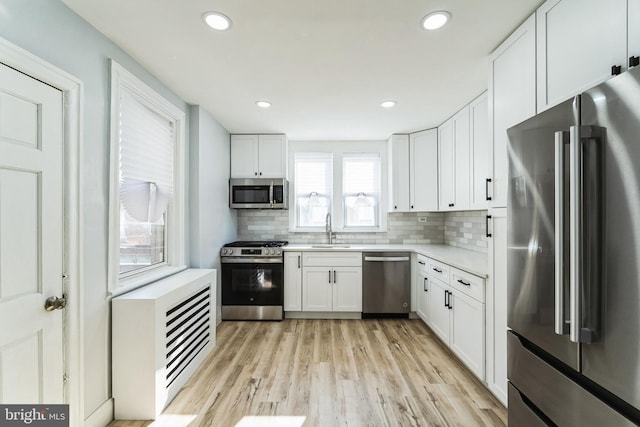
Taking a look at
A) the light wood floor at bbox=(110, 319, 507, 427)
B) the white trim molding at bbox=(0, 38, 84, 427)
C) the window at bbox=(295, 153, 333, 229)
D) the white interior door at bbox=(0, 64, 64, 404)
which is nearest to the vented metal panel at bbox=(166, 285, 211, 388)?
the light wood floor at bbox=(110, 319, 507, 427)

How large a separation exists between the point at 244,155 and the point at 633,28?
3.65 m

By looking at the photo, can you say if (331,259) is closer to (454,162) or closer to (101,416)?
(454,162)

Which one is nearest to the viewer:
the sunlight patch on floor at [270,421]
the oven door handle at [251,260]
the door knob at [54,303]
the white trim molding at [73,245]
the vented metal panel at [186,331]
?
the door knob at [54,303]

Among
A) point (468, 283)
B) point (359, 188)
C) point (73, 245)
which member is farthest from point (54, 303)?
point (359, 188)

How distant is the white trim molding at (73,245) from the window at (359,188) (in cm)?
320

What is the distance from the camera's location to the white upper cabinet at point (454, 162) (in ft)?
9.50

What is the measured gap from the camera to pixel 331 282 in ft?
11.8

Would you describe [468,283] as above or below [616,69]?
below

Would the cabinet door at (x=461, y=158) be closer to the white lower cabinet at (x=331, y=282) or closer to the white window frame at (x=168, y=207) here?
the white lower cabinet at (x=331, y=282)

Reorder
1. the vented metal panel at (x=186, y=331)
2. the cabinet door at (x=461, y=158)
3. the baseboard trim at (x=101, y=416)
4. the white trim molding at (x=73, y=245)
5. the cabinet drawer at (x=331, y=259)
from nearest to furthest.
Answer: the white trim molding at (x=73, y=245)
the baseboard trim at (x=101, y=416)
the vented metal panel at (x=186, y=331)
the cabinet door at (x=461, y=158)
the cabinet drawer at (x=331, y=259)

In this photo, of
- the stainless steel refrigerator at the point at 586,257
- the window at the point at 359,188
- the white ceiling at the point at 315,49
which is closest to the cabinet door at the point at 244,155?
the white ceiling at the point at 315,49

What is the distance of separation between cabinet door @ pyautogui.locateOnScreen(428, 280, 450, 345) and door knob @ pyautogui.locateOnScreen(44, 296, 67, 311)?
9.51 ft

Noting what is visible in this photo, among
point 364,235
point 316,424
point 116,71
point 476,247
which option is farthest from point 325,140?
point 316,424

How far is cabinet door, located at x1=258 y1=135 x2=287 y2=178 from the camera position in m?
3.90
